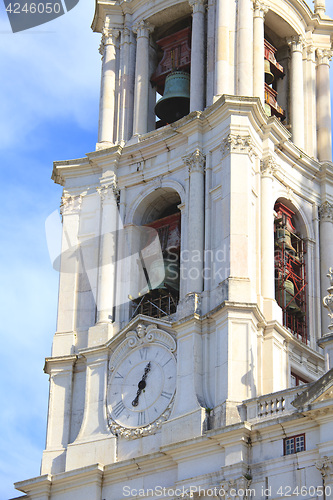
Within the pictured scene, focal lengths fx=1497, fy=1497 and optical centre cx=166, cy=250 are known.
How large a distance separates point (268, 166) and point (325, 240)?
10.6 ft

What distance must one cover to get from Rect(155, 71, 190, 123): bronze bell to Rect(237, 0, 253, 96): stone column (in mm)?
2232

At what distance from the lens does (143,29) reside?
45.5 meters

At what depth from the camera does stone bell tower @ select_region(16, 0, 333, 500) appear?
3556 centimetres

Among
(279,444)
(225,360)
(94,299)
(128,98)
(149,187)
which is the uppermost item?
(128,98)

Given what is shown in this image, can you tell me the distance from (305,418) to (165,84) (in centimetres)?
1428

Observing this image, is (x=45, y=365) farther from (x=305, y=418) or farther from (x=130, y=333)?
(x=305, y=418)

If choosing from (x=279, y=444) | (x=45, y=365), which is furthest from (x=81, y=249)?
(x=279, y=444)

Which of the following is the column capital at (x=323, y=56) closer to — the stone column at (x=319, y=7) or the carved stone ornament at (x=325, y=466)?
the stone column at (x=319, y=7)

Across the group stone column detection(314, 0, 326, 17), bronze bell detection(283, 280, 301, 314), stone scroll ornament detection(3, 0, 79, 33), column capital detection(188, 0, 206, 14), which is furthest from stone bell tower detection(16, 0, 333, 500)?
stone scroll ornament detection(3, 0, 79, 33)

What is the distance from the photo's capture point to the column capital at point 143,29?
45.5 metres

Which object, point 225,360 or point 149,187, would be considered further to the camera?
point 149,187

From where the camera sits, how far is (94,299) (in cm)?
4134

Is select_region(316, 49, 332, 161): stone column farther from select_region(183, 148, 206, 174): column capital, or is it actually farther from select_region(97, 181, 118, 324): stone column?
select_region(97, 181, 118, 324): stone column

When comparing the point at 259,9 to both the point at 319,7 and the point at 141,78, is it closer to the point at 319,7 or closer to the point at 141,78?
the point at 319,7
